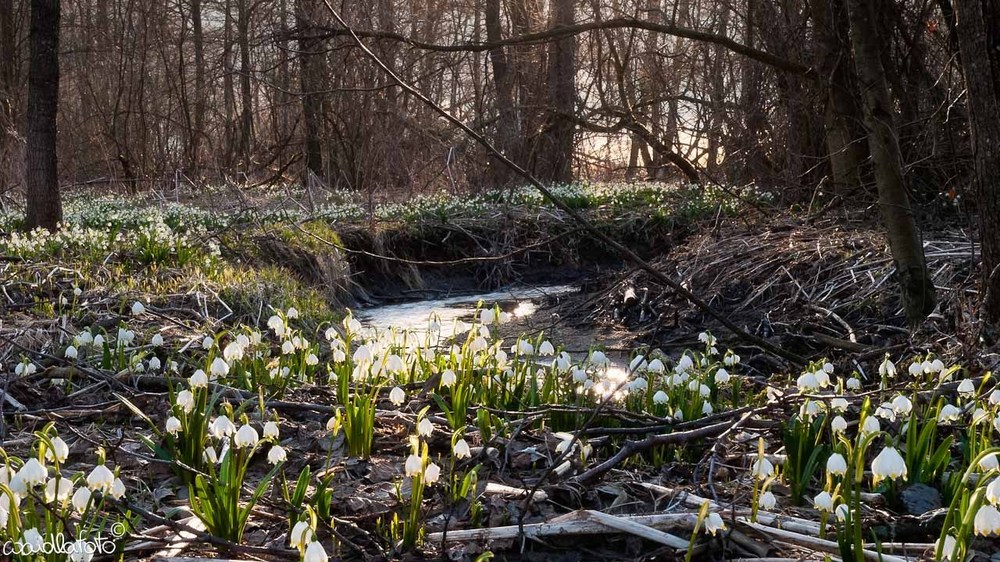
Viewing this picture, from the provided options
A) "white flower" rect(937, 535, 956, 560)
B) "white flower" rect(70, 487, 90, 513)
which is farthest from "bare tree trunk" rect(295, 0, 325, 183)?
"white flower" rect(937, 535, 956, 560)

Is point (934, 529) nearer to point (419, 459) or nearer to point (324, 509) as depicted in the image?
point (419, 459)

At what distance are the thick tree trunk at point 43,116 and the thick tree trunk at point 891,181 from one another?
7.27 meters

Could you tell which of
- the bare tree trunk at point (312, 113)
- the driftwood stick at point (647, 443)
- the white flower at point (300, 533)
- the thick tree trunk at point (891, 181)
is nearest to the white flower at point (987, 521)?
the driftwood stick at point (647, 443)

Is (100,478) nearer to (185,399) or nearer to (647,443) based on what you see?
(185,399)

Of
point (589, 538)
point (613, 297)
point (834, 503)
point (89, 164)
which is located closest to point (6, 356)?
point (589, 538)

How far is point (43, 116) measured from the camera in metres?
8.77

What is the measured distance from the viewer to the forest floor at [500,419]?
2.41 metres

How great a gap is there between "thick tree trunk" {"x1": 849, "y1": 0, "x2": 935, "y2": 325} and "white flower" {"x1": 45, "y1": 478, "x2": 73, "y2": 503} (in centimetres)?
436

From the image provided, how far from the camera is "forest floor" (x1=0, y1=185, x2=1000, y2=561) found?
7.92 feet

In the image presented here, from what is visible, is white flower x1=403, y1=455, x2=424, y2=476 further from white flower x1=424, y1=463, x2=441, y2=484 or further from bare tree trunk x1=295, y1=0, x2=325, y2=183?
bare tree trunk x1=295, y1=0, x2=325, y2=183

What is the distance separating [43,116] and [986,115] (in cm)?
825

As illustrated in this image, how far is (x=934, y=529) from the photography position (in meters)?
2.52

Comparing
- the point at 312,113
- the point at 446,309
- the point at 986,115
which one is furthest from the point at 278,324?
the point at 312,113

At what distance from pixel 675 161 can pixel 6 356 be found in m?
11.8
